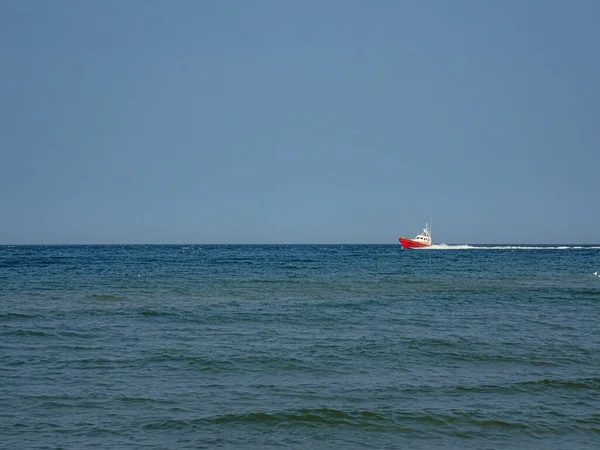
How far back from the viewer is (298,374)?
13273mm

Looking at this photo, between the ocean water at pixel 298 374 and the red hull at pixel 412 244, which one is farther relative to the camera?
the red hull at pixel 412 244

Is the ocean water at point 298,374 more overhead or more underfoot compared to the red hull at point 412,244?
more underfoot

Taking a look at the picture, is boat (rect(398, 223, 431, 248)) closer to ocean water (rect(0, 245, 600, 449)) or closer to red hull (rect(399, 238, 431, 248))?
red hull (rect(399, 238, 431, 248))

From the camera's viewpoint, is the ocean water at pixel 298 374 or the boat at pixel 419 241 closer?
the ocean water at pixel 298 374

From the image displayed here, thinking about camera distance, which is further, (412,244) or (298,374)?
(412,244)

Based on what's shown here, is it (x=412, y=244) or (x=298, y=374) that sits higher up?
(x=412, y=244)

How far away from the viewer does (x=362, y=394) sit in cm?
1173

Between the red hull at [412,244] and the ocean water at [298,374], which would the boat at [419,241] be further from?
→ the ocean water at [298,374]

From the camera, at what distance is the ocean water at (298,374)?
32.1 ft

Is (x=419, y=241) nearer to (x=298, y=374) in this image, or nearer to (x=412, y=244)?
(x=412, y=244)

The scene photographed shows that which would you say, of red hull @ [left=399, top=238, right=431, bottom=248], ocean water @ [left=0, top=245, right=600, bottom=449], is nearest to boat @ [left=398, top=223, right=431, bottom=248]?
red hull @ [left=399, top=238, right=431, bottom=248]

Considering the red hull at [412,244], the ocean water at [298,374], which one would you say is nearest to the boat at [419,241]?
the red hull at [412,244]

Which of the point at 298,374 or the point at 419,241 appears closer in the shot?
the point at 298,374

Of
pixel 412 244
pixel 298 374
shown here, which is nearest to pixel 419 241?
pixel 412 244
